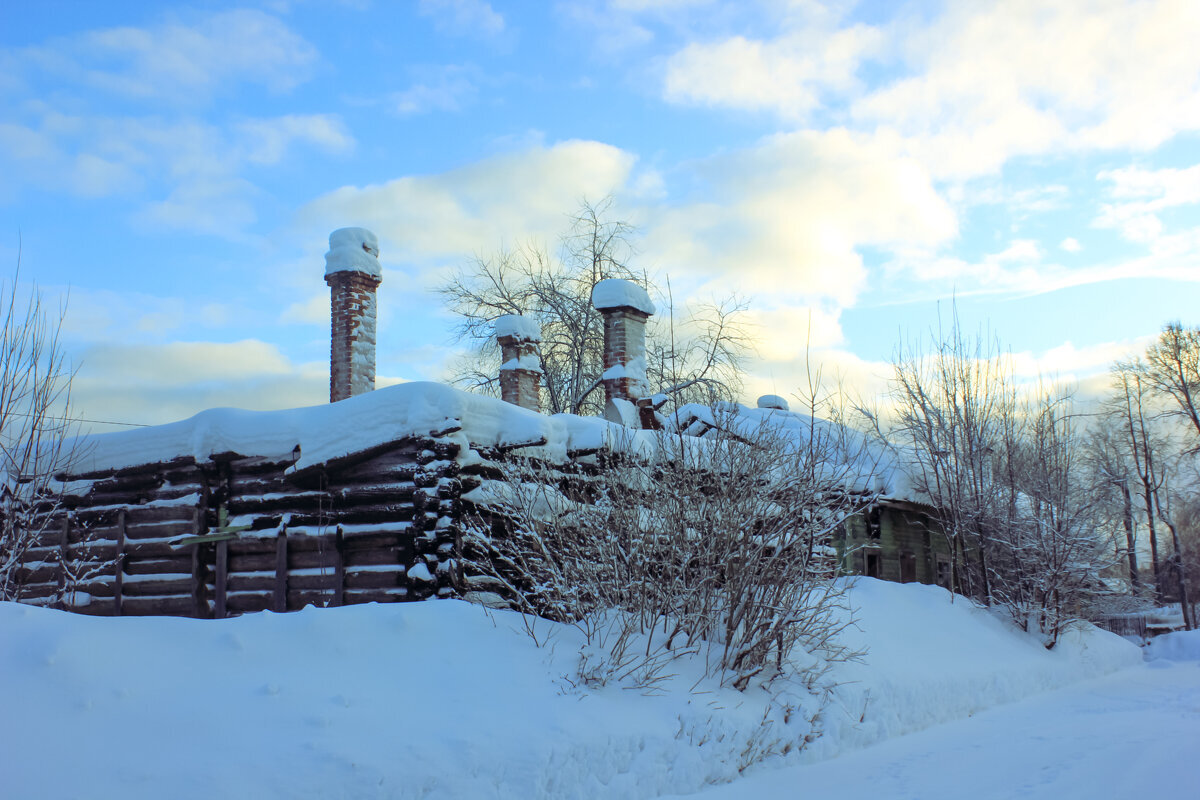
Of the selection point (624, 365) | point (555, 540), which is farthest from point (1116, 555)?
point (555, 540)

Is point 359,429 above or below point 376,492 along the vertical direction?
above

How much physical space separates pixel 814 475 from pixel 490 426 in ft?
10.6

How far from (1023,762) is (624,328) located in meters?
9.12

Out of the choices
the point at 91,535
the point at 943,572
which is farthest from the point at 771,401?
the point at 91,535

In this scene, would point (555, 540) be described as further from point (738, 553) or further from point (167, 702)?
point (167, 702)

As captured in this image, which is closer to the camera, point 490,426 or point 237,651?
point 237,651

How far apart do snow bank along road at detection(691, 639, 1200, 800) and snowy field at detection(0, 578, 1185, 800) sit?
0.03 metres

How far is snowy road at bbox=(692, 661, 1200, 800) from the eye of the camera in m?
5.93

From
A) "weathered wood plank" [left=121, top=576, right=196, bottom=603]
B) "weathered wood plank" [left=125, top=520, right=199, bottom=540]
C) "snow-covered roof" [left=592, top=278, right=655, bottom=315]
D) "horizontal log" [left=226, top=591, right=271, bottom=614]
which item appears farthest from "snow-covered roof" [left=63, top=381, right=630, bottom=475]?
"snow-covered roof" [left=592, top=278, right=655, bottom=315]

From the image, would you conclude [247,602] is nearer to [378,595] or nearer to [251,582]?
[251,582]

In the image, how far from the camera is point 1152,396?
3366 centimetres

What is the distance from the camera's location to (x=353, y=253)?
40.3 feet

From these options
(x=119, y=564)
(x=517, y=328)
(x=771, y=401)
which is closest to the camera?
(x=119, y=564)

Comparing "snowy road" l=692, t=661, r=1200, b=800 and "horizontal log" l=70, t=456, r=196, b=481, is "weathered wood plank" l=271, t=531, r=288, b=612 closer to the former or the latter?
"horizontal log" l=70, t=456, r=196, b=481
